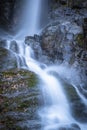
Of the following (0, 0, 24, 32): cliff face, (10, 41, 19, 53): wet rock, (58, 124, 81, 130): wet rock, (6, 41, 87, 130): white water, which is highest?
(0, 0, 24, 32): cliff face

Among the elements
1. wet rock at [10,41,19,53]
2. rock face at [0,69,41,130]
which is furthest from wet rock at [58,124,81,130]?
wet rock at [10,41,19,53]

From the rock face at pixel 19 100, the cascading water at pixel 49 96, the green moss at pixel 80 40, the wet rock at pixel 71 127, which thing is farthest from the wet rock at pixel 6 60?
the wet rock at pixel 71 127

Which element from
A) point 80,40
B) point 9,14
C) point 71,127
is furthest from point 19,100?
point 9,14

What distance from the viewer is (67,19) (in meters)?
24.2

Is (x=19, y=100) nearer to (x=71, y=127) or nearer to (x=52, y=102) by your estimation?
(x=52, y=102)

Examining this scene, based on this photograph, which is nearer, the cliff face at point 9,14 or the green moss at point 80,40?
the green moss at point 80,40

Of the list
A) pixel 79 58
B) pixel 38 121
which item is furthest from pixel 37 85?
pixel 79 58

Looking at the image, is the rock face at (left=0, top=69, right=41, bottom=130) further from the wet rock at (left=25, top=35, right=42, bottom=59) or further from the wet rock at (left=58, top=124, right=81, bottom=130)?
the wet rock at (left=25, top=35, right=42, bottom=59)

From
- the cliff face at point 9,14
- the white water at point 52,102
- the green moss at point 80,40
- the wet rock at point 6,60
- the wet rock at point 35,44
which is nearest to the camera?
the white water at point 52,102

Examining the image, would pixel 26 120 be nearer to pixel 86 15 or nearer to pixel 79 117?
pixel 79 117

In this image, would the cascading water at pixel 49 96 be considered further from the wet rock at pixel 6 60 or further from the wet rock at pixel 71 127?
the wet rock at pixel 6 60

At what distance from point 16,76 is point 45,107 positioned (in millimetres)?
2585

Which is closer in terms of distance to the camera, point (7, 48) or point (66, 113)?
point (66, 113)

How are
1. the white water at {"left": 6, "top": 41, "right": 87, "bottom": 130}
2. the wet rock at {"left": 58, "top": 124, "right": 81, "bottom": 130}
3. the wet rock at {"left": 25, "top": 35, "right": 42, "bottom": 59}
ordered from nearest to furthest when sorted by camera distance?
the wet rock at {"left": 58, "top": 124, "right": 81, "bottom": 130}, the white water at {"left": 6, "top": 41, "right": 87, "bottom": 130}, the wet rock at {"left": 25, "top": 35, "right": 42, "bottom": 59}
